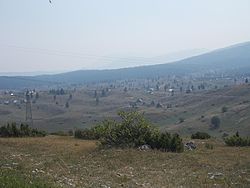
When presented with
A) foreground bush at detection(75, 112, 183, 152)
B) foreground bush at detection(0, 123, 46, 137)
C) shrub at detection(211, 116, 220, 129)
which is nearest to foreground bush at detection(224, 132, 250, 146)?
foreground bush at detection(75, 112, 183, 152)

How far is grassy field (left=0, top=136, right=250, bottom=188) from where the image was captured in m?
17.3

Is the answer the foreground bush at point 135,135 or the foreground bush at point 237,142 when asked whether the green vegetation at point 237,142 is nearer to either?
the foreground bush at point 237,142

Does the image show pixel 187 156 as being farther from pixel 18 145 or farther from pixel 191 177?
pixel 18 145

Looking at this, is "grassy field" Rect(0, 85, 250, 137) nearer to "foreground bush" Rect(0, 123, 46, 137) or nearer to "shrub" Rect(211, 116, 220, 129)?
"shrub" Rect(211, 116, 220, 129)

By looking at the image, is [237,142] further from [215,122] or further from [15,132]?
[215,122]

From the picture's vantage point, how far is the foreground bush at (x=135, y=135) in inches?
1096

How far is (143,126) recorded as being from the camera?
1168 inches

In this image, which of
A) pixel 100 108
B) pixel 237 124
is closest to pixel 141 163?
pixel 237 124

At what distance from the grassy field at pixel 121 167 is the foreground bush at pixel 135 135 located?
1.17m

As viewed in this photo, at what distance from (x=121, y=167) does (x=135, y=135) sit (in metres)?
7.90

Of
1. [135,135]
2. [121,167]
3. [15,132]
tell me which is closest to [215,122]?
[15,132]

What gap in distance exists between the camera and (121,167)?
845 inches

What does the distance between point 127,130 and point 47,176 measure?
1221cm

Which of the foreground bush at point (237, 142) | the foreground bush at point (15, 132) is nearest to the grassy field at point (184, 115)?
the foreground bush at point (237, 142)
